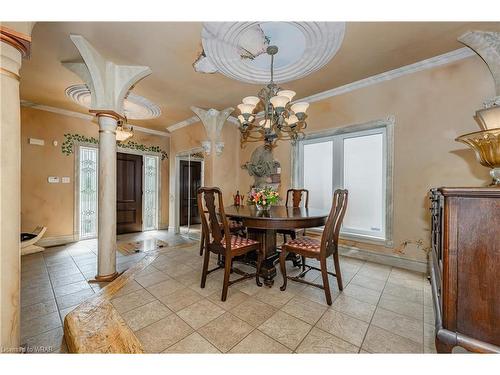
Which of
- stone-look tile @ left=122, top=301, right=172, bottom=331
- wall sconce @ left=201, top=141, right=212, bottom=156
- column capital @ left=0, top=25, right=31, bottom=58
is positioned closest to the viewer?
column capital @ left=0, top=25, right=31, bottom=58

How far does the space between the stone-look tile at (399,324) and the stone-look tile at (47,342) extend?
2370mm

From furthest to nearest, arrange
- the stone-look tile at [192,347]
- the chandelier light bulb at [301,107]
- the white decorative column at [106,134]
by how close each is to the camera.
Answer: the white decorative column at [106,134] → the chandelier light bulb at [301,107] → the stone-look tile at [192,347]

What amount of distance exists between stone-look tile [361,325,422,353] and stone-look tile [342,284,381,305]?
0.45 metres

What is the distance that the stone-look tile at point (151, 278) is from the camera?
2.20 m

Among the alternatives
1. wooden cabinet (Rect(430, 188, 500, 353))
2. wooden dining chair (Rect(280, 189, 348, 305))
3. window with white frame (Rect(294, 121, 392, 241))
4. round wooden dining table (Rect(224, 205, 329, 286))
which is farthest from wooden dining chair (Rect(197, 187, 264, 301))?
window with white frame (Rect(294, 121, 392, 241))

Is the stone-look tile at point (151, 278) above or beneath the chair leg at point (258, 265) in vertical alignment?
beneath

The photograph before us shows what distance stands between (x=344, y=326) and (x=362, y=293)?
2.13 ft

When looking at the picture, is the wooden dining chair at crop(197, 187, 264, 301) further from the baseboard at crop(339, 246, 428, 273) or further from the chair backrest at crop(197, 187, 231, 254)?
the baseboard at crop(339, 246, 428, 273)

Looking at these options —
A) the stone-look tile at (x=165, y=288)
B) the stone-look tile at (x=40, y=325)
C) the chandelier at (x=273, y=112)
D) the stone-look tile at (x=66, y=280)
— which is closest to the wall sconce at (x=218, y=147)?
the chandelier at (x=273, y=112)

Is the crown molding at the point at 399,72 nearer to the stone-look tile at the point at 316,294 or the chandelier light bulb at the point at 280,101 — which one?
the chandelier light bulb at the point at 280,101

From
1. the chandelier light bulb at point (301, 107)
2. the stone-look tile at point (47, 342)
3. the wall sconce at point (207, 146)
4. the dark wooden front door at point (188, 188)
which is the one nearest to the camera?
the stone-look tile at point (47, 342)

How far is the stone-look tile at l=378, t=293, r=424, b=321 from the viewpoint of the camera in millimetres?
1661

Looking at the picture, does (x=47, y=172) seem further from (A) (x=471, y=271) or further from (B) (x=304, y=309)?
(A) (x=471, y=271)

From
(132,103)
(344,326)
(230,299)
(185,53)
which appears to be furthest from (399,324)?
(132,103)
